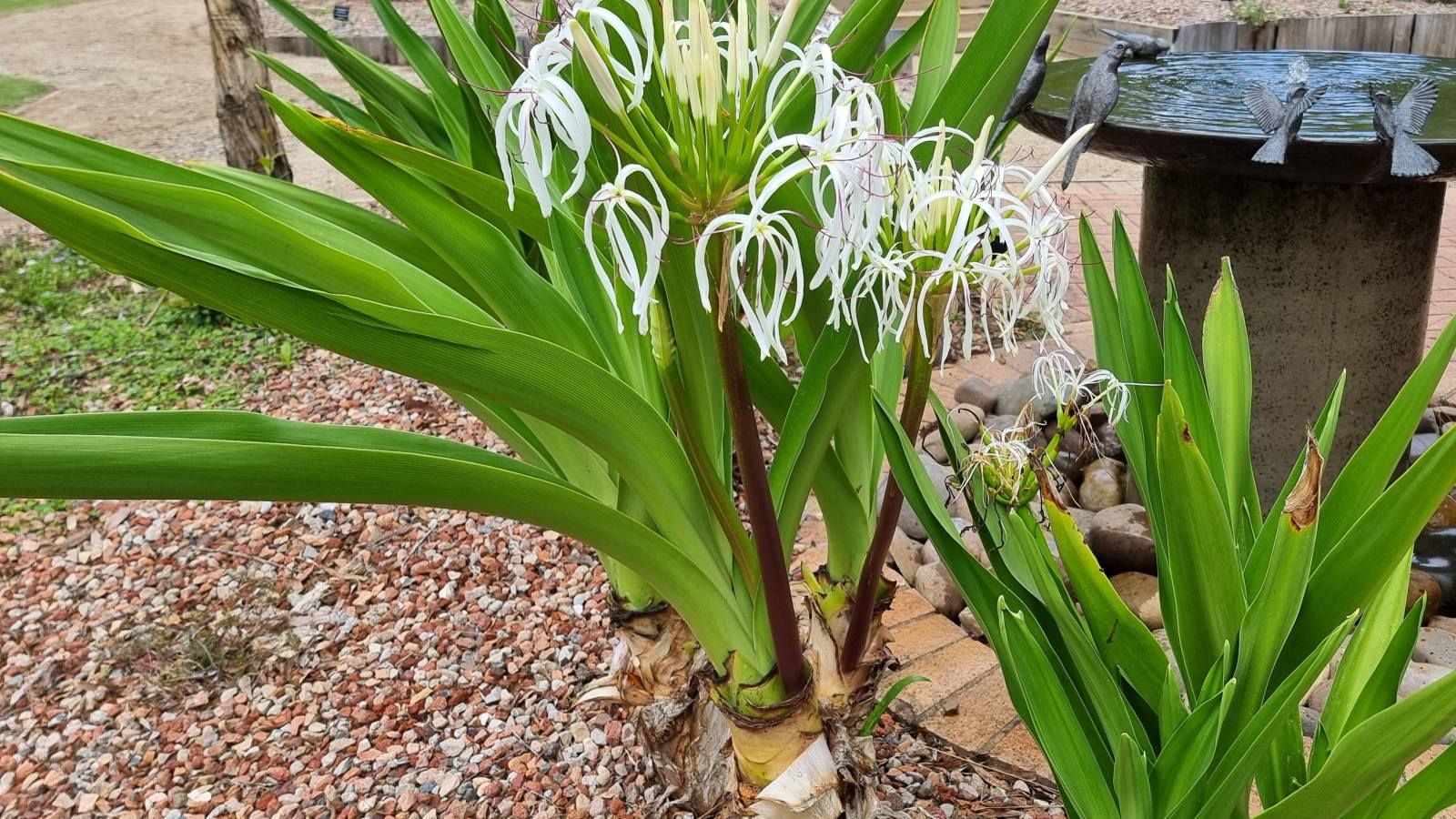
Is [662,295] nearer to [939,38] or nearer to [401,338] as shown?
[401,338]

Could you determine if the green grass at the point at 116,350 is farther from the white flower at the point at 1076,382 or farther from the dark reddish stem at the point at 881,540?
the white flower at the point at 1076,382

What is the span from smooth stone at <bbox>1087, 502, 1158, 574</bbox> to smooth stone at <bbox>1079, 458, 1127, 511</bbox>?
23cm

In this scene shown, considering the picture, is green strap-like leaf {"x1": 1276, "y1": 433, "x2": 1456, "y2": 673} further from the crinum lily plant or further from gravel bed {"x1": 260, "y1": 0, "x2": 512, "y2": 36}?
gravel bed {"x1": 260, "y1": 0, "x2": 512, "y2": 36}

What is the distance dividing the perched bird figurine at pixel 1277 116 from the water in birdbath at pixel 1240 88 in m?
0.04

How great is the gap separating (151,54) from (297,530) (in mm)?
10355

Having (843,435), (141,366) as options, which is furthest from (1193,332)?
(141,366)

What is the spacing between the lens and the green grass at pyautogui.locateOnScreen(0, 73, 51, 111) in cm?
815

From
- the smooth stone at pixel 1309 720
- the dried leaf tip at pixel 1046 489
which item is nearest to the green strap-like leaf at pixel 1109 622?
the dried leaf tip at pixel 1046 489

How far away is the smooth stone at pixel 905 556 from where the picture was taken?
222 cm

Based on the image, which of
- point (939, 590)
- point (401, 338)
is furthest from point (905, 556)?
point (401, 338)

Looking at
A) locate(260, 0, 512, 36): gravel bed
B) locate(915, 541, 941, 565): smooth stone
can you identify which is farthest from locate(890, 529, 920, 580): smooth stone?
locate(260, 0, 512, 36): gravel bed

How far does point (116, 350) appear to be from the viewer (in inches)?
144

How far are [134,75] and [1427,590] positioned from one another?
10692 millimetres

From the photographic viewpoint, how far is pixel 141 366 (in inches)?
138
